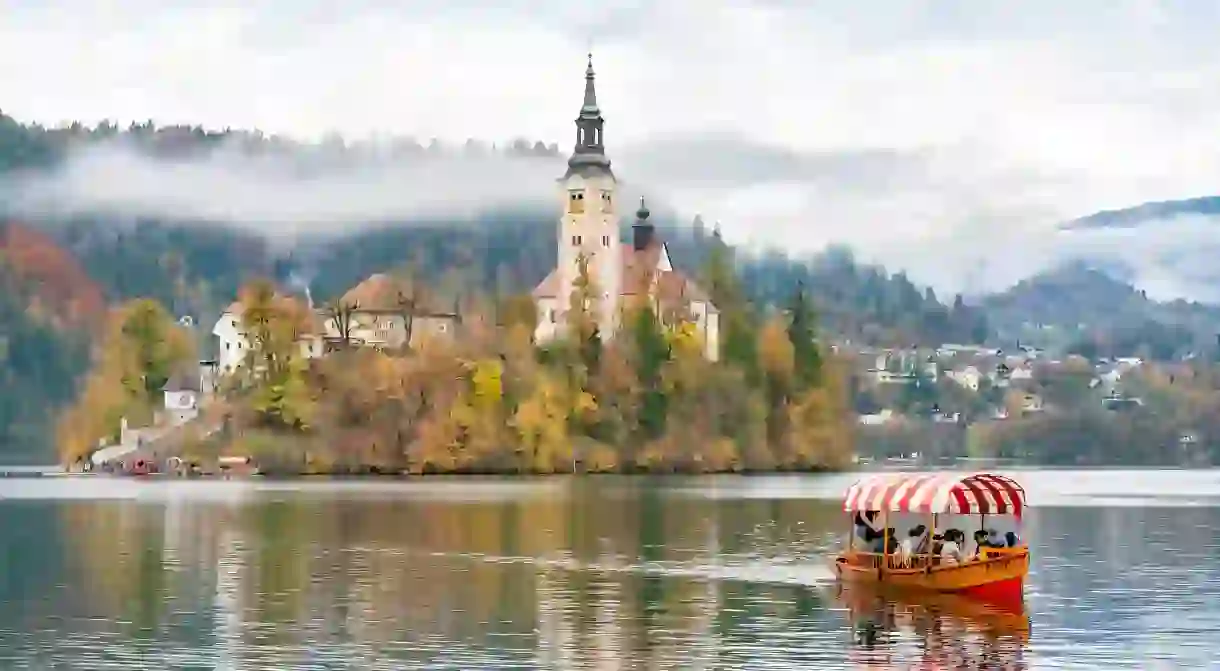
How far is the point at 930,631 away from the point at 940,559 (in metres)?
8.30

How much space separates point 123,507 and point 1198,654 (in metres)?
78.0

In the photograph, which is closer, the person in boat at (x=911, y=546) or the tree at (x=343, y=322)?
the person in boat at (x=911, y=546)

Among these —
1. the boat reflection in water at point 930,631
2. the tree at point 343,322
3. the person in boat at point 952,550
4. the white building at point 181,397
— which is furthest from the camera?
the white building at point 181,397

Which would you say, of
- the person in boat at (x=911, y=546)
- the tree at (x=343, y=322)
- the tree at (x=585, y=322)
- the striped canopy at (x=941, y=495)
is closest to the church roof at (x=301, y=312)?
the tree at (x=343, y=322)

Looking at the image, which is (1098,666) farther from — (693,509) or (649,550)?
(693,509)

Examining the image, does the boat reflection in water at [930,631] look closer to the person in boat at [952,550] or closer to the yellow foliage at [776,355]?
the person in boat at [952,550]

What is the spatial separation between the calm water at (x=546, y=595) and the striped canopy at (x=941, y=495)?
106 inches

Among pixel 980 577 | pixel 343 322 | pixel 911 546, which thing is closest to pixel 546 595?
pixel 911 546

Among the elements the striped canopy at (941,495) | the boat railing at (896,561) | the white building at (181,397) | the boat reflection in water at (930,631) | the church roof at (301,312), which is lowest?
the boat reflection in water at (930,631)

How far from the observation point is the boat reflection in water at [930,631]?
45.9 meters

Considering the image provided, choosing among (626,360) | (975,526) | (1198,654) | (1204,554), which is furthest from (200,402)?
(1198,654)

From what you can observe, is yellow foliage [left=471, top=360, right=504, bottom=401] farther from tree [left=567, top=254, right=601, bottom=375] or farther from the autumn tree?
the autumn tree

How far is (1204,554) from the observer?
77812 mm

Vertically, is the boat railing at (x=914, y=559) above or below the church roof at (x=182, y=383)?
below
